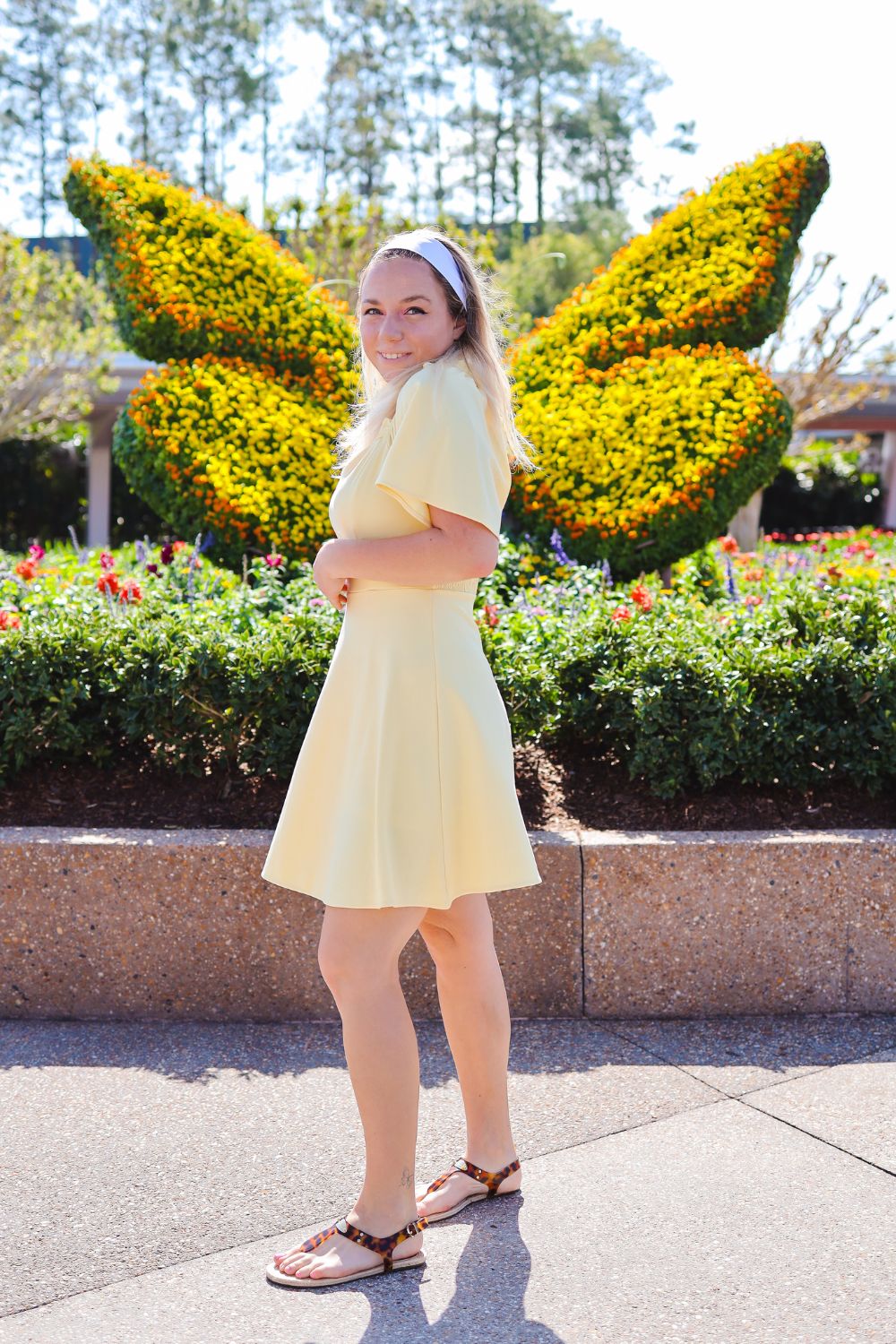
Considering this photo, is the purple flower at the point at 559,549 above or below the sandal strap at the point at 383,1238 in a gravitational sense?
above

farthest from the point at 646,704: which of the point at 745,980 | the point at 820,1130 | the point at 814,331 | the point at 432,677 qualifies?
the point at 814,331

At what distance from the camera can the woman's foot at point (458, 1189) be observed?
251cm

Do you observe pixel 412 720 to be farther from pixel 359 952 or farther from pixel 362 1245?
pixel 362 1245

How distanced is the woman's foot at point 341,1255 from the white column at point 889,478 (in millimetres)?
25137

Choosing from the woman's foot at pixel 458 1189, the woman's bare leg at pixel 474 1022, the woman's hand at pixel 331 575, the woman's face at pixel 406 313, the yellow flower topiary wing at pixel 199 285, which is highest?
the yellow flower topiary wing at pixel 199 285

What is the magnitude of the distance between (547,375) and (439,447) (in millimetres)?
4652

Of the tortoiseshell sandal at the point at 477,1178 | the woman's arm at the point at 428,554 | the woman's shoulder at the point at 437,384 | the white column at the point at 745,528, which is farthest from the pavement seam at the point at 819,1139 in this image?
the white column at the point at 745,528

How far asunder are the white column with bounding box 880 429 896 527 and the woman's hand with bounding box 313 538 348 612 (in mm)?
24917

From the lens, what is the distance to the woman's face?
2.35m

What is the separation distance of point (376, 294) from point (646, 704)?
1853 mm

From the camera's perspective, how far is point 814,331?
611 inches

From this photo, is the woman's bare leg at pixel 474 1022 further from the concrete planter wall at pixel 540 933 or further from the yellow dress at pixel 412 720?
the concrete planter wall at pixel 540 933

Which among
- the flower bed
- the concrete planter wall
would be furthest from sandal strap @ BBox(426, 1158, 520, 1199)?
the flower bed

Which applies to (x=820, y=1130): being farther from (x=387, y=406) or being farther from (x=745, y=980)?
(x=387, y=406)
